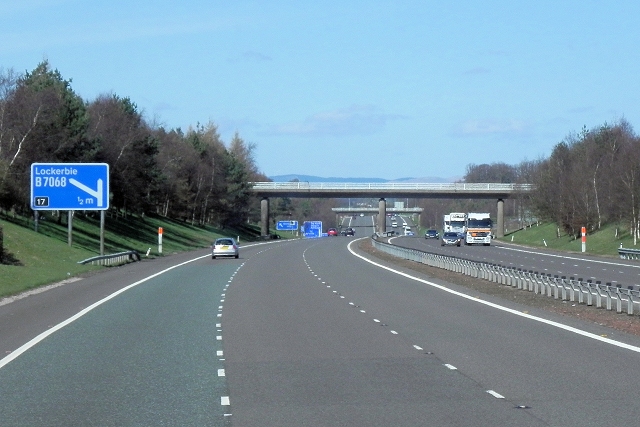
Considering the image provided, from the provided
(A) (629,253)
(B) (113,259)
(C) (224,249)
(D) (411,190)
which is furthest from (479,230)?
(B) (113,259)

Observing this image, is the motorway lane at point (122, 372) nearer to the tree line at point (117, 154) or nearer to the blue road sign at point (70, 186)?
the blue road sign at point (70, 186)

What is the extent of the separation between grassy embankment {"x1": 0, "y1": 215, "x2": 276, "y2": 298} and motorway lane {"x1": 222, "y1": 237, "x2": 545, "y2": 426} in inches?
499

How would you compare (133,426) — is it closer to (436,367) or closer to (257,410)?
(257,410)

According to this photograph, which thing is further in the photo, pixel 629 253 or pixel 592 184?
pixel 592 184

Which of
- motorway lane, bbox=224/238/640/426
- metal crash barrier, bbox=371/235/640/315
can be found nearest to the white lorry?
metal crash barrier, bbox=371/235/640/315

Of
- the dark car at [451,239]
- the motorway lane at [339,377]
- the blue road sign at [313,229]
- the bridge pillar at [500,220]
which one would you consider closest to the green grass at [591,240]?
the bridge pillar at [500,220]

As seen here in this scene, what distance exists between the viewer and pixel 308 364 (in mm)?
14203

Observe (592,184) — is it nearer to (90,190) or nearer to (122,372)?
(90,190)

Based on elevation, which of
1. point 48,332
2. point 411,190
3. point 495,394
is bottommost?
point 48,332

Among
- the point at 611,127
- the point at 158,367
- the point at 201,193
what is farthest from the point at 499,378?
the point at 201,193

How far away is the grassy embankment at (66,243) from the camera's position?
3688 cm

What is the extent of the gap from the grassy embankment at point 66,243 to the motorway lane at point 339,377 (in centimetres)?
1269

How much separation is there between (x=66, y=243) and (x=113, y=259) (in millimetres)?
5477

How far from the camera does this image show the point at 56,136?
63.6 m
